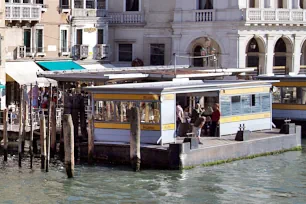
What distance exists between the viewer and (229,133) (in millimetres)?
39031

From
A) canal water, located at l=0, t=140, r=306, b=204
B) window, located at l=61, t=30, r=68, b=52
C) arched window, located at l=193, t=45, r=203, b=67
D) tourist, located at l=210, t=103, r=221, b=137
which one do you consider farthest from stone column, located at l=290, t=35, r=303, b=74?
canal water, located at l=0, t=140, r=306, b=204

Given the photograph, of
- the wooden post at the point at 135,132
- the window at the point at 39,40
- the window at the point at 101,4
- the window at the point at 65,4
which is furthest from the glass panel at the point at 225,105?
the window at the point at 101,4

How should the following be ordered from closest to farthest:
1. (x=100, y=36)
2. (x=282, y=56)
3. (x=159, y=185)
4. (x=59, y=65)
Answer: (x=159, y=185)
(x=59, y=65)
(x=100, y=36)
(x=282, y=56)

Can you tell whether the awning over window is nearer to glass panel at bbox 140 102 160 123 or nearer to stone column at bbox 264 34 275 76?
stone column at bbox 264 34 275 76

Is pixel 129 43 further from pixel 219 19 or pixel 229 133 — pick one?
pixel 229 133

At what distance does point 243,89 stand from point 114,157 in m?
6.33

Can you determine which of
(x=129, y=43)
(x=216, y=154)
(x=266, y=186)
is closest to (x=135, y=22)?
(x=129, y=43)

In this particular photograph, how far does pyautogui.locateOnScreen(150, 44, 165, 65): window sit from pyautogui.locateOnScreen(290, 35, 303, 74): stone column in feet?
21.3

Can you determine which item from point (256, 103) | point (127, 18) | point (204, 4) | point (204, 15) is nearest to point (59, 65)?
point (127, 18)

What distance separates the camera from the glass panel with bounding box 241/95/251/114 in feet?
130

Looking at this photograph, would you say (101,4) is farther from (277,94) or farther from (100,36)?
(277,94)

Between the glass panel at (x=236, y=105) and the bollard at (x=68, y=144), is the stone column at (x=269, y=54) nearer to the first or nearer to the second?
the glass panel at (x=236, y=105)

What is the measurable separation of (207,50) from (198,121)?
16.9 metres

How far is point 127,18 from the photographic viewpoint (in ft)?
177
